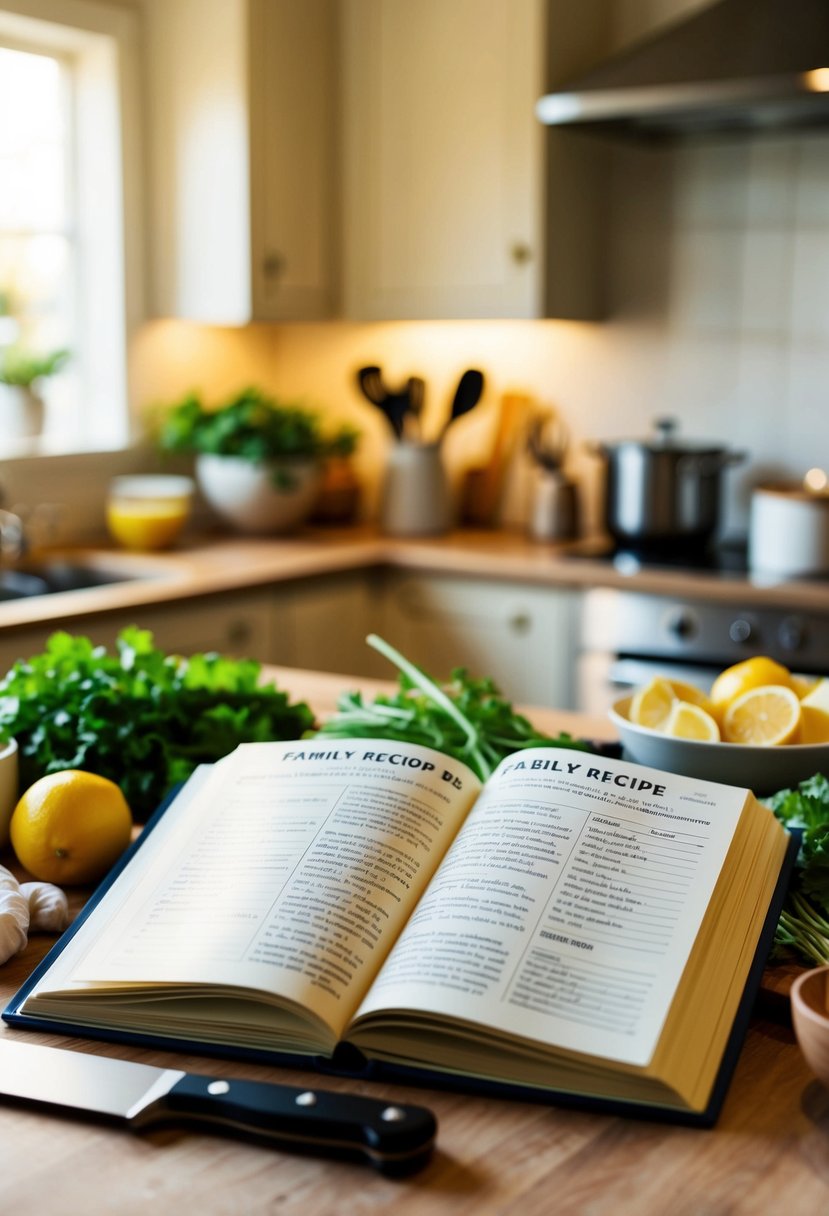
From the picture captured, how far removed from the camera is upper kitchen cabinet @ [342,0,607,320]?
3273mm

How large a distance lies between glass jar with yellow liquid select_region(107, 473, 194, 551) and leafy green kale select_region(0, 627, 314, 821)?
186cm

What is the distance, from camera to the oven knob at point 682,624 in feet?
9.68

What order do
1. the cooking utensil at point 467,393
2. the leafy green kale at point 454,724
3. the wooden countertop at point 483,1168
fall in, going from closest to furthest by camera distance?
1. the wooden countertop at point 483,1168
2. the leafy green kale at point 454,724
3. the cooking utensil at point 467,393

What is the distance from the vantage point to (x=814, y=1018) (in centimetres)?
78

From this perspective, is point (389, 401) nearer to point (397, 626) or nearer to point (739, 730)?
point (397, 626)

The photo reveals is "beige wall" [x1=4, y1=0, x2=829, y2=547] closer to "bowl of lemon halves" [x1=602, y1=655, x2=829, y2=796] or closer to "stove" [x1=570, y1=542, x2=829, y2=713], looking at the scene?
"stove" [x1=570, y1=542, x2=829, y2=713]

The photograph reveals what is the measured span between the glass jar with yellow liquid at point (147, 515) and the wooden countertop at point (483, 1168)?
2544 mm

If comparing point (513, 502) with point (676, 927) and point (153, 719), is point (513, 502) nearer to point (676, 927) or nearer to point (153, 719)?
point (153, 719)

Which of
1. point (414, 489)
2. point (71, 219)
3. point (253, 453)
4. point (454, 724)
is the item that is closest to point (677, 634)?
point (414, 489)

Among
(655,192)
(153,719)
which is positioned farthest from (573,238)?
(153,719)

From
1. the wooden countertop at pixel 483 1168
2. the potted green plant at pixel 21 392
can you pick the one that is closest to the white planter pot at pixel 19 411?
the potted green plant at pixel 21 392

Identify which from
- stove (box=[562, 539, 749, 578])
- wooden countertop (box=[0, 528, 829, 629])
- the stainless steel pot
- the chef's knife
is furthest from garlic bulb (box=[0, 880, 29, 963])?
the stainless steel pot

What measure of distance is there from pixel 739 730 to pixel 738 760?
0.18ft

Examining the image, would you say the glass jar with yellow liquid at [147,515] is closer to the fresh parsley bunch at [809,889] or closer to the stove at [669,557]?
the stove at [669,557]
